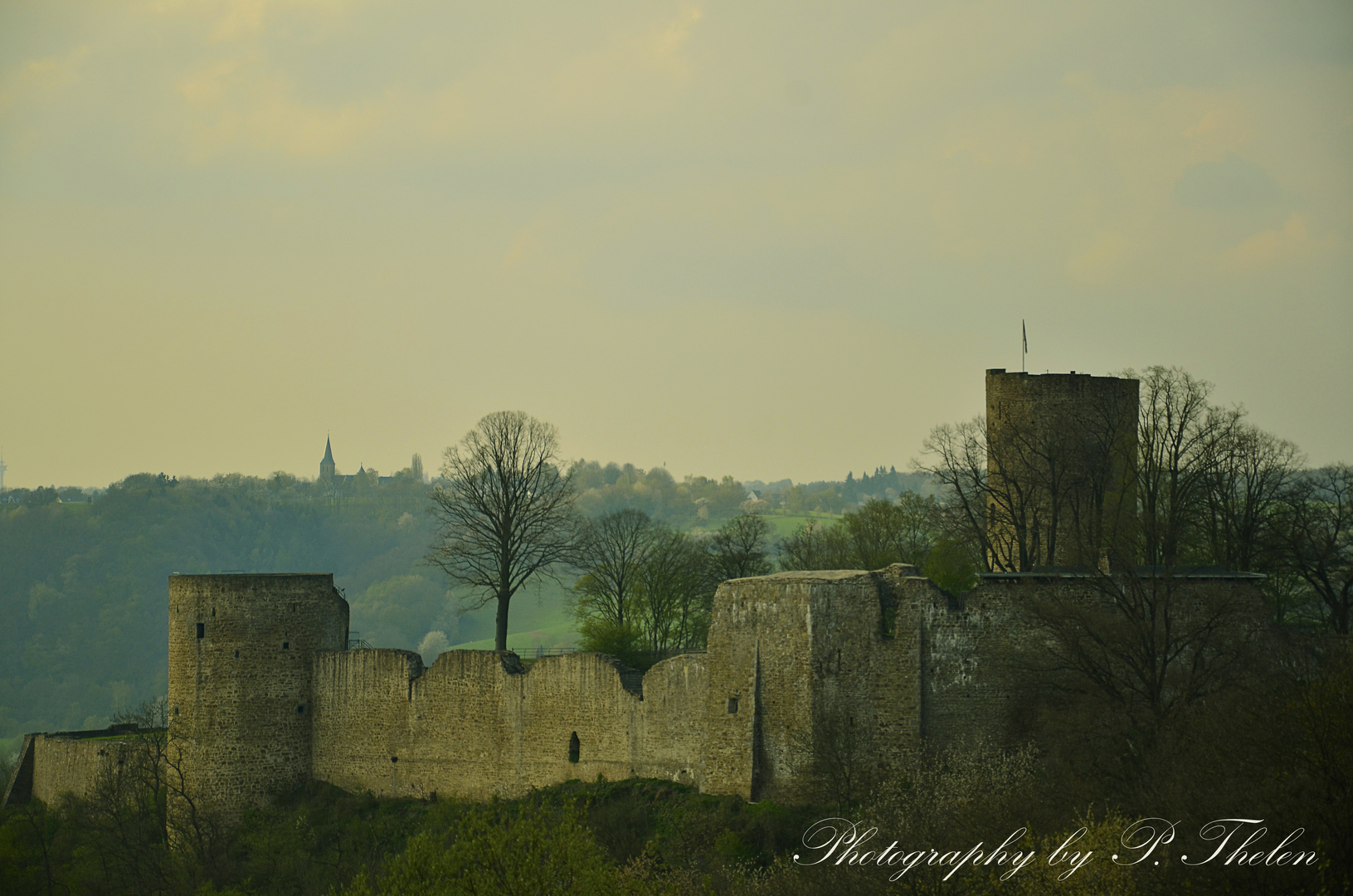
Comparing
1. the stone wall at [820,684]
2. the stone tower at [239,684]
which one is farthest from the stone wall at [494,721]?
the stone wall at [820,684]

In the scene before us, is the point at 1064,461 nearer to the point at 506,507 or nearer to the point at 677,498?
the point at 506,507

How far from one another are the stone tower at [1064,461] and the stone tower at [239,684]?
1649 cm

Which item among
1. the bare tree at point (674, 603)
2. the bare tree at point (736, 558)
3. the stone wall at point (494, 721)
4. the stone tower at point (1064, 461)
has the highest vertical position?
the stone tower at point (1064, 461)

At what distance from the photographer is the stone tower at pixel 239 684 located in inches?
1388

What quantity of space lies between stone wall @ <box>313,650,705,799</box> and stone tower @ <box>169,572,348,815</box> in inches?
31.4

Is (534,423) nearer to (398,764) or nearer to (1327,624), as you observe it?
(398,764)

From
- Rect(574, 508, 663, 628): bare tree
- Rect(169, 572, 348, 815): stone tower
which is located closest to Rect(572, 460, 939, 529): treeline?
Rect(574, 508, 663, 628): bare tree

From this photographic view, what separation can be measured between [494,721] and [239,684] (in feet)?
22.0

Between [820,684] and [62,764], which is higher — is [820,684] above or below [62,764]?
above

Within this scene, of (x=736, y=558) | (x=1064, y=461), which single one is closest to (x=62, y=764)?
(x=736, y=558)

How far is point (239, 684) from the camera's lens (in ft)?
116

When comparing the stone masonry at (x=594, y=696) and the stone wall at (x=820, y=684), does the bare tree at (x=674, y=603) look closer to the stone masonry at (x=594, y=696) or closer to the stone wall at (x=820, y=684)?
the stone masonry at (x=594, y=696)

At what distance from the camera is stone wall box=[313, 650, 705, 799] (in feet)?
99.2

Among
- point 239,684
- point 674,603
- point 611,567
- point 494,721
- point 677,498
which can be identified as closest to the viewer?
point 494,721
